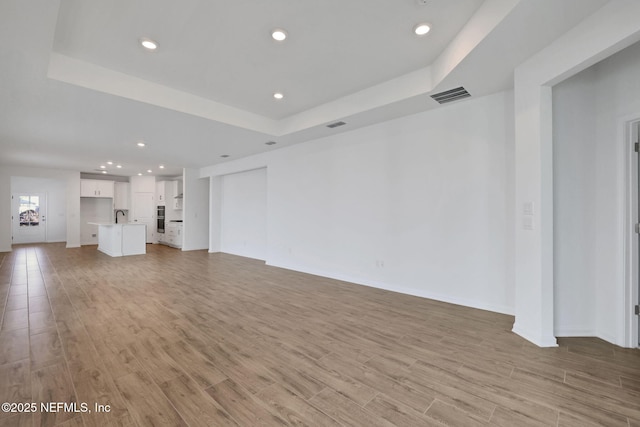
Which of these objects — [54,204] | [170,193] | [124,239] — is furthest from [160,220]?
[54,204]

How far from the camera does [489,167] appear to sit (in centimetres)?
349

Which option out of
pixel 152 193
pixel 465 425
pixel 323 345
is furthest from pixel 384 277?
pixel 152 193

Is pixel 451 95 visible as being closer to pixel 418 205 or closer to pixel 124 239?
pixel 418 205

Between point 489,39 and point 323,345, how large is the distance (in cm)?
316

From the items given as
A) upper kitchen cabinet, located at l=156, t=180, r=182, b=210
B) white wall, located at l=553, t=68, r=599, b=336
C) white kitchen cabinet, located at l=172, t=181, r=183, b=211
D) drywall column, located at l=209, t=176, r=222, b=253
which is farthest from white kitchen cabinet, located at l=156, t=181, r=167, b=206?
white wall, located at l=553, t=68, r=599, b=336

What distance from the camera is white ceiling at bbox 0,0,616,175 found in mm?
2334

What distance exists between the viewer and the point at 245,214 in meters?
7.95

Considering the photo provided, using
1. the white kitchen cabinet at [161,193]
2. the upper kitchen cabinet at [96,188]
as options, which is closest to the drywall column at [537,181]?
the white kitchen cabinet at [161,193]

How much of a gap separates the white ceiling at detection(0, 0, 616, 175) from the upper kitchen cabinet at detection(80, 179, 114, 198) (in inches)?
243

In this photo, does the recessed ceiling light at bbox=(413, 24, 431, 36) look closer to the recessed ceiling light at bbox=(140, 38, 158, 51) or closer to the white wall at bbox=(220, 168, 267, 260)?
the recessed ceiling light at bbox=(140, 38, 158, 51)

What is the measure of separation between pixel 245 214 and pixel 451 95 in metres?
6.13

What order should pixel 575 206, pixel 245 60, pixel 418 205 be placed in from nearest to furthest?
pixel 575 206 < pixel 245 60 < pixel 418 205

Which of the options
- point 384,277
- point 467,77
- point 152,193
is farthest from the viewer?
point 152,193

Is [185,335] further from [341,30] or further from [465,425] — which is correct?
[341,30]
